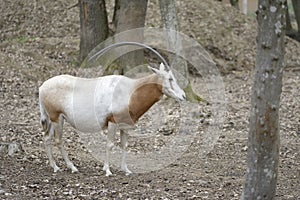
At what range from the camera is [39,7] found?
1923cm

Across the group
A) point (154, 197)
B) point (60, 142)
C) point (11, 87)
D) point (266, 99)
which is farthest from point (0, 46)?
point (266, 99)

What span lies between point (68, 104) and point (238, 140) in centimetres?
345

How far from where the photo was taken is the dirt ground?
6824mm

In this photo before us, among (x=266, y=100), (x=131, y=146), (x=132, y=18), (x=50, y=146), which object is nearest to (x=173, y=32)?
(x=132, y=18)

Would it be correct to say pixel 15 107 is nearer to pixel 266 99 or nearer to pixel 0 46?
pixel 0 46

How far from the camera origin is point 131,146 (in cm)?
937

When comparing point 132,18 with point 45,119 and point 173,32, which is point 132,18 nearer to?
point 173,32

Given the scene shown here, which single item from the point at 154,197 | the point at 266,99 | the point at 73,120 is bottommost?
the point at 154,197

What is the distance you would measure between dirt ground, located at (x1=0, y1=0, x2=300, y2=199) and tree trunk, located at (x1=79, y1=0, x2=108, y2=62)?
0.80 m

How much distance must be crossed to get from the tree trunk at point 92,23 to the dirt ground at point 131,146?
0.80 metres

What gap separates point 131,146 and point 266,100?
172 inches

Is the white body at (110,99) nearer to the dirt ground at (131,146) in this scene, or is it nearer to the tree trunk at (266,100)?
the dirt ground at (131,146)

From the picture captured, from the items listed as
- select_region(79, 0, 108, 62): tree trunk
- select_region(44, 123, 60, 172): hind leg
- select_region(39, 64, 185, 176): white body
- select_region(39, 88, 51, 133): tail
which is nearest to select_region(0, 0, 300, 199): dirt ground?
select_region(44, 123, 60, 172): hind leg

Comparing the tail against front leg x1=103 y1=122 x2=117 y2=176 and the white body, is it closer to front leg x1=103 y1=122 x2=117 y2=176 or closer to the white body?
the white body
